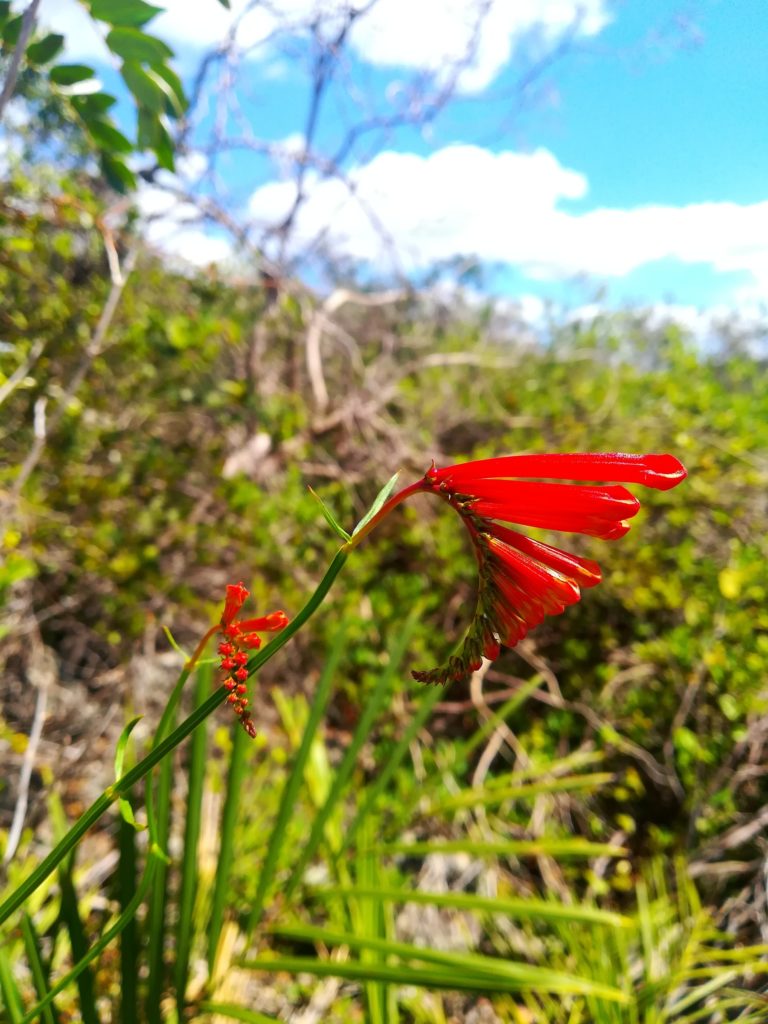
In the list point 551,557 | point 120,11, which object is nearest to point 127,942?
point 551,557

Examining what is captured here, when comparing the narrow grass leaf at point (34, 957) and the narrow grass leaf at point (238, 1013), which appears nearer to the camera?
the narrow grass leaf at point (34, 957)

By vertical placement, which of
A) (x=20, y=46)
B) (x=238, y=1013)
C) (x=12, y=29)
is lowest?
(x=238, y=1013)

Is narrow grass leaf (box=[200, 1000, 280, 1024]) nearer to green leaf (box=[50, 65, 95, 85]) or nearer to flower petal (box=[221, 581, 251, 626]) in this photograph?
flower petal (box=[221, 581, 251, 626])

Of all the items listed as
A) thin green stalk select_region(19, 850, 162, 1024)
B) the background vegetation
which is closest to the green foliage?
the background vegetation

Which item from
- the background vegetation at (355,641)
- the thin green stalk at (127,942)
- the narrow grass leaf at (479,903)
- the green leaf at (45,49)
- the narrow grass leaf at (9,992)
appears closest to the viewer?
the narrow grass leaf at (9,992)

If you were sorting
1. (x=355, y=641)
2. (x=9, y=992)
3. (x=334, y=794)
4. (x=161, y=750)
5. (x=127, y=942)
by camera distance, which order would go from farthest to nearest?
(x=355, y=641) < (x=334, y=794) < (x=127, y=942) < (x=9, y=992) < (x=161, y=750)

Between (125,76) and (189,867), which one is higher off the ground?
(125,76)

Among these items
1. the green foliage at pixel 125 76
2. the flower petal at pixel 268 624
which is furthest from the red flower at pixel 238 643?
the green foliage at pixel 125 76

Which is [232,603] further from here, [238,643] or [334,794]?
[334,794]

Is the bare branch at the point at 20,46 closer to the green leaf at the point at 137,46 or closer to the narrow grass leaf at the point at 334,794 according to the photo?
the green leaf at the point at 137,46
